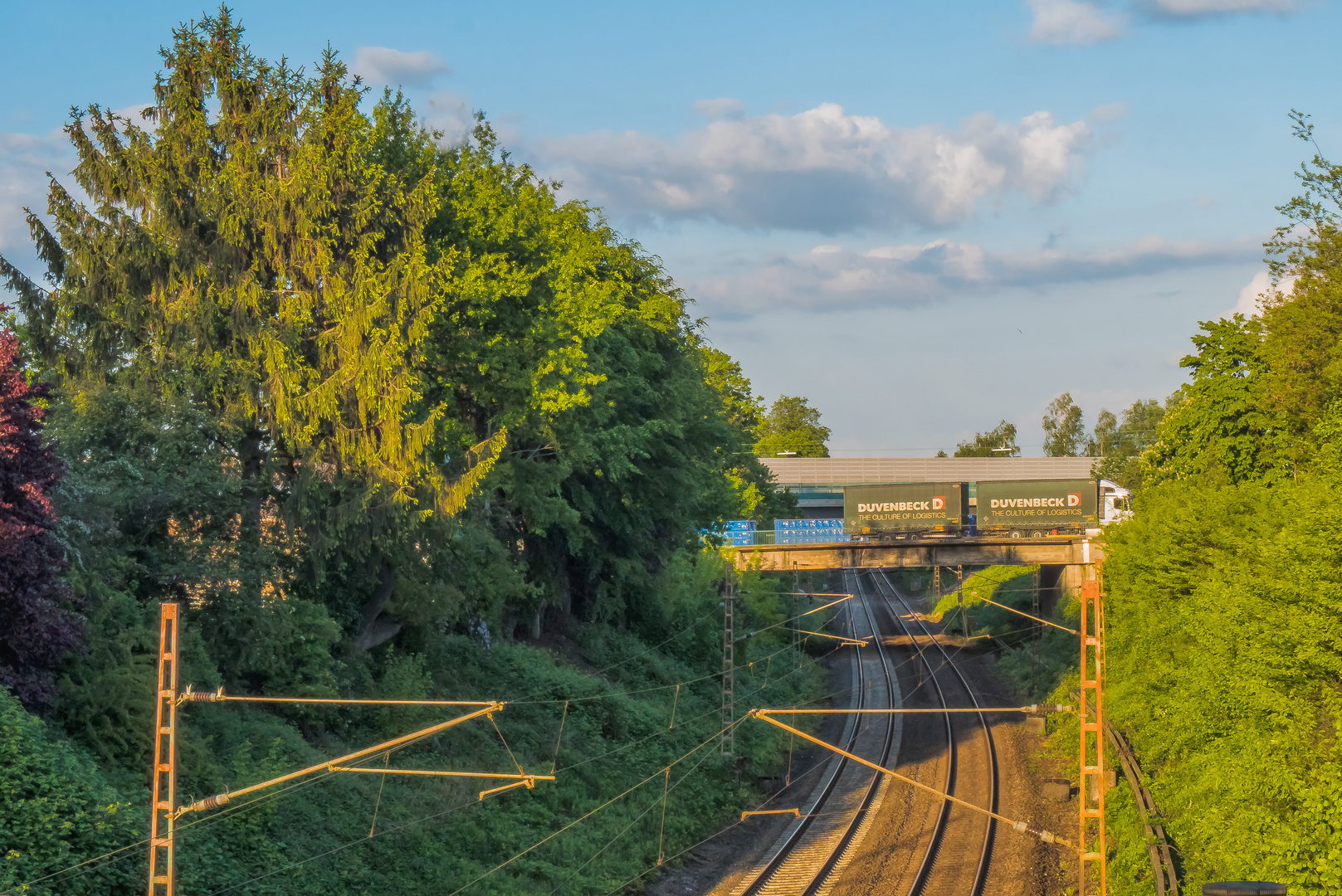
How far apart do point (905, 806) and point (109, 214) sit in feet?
97.8

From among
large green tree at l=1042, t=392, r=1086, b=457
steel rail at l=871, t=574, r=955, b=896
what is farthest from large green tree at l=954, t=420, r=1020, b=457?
steel rail at l=871, t=574, r=955, b=896

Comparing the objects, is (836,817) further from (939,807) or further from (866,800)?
(939,807)

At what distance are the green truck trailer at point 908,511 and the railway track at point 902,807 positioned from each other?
28.2 ft

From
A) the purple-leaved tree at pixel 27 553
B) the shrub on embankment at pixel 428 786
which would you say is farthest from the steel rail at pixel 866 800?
the purple-leaved tree at pixel 27 553

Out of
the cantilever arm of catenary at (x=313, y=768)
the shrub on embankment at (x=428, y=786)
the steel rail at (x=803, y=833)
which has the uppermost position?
the cantilever arm of catenary at (x=313, y=768)

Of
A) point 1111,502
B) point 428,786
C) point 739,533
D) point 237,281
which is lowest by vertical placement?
point 428,786

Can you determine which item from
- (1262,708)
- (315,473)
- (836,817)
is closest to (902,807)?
(836,817)

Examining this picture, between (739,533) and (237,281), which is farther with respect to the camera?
(739,533)

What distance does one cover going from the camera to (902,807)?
37688 millimetres

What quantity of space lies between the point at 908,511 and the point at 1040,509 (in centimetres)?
562

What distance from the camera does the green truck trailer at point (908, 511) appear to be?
47.8m

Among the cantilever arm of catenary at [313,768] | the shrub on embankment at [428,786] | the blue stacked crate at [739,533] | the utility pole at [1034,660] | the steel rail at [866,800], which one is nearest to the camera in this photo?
the cantilever arm of catenary at [313,768]

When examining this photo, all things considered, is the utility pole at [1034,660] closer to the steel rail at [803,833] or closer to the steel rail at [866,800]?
the steel rail at [866,800]

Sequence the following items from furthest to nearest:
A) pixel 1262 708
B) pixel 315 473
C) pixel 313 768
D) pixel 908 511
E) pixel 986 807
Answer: pixel 908 511 → pixel 986 807 → pixel 315 473 → pixel 1262 708 → pixel 313 768
